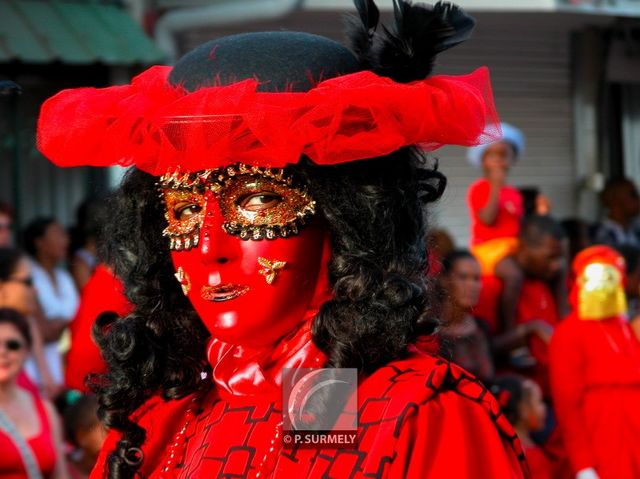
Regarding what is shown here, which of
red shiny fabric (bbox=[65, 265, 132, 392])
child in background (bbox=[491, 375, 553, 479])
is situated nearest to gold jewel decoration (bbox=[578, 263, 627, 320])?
child in background (bbox=[491, 375, 553, 479])

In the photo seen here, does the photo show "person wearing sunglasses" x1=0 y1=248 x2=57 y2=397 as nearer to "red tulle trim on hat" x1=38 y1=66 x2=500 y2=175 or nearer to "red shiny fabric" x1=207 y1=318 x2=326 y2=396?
"red shiny fabric" x1=207 y1=318 x2=326 y2=396

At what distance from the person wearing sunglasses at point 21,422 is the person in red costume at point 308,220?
2.17 meters

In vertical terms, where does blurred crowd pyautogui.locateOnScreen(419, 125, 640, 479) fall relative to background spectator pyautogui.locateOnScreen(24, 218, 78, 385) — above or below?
below

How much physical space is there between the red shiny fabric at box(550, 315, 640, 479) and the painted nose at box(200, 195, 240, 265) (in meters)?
3.84

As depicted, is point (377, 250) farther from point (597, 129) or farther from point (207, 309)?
point (597, 129)

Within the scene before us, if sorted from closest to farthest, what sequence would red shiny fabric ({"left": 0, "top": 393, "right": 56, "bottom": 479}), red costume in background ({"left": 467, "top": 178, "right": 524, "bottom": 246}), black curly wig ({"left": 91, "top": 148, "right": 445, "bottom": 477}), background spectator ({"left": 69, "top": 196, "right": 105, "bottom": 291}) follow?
black curly wig ({"left": 91, "top": 148, "right": 445, "bottom": 477}) < red shiny fabric ({"left": 0, "top": 393, "right": 56, "bottom": 479}) < background spectator ({"left": 69, "top": 196, "right": 105, "bottom": 291}) < red costume in background ({"left": 467, "top": 178, "right": 524, "bottom": 246})

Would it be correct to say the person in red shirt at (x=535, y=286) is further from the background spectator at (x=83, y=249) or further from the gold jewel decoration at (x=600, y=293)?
the background spectator at (x=83, y=249)

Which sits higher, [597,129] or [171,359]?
[171,359]

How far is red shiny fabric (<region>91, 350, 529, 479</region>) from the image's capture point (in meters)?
2.34

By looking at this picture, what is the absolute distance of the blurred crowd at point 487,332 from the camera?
519 cm

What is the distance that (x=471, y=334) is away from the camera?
20.7ft

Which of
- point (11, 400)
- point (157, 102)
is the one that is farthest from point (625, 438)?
point (157, 102)

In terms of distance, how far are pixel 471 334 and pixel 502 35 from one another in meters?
5.87

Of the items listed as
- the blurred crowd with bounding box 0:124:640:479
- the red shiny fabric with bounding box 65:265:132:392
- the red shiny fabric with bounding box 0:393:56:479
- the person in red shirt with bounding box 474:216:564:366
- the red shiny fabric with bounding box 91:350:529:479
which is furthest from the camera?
the person in red shirt with bounding box 474:216:564:366
